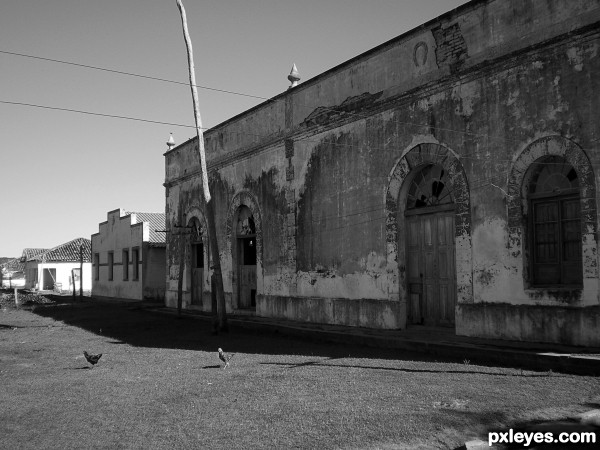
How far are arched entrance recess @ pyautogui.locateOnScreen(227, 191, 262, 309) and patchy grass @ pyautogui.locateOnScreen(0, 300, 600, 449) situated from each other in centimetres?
651

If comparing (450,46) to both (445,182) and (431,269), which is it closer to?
(445,182)

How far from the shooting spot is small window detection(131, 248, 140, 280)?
28.3 m

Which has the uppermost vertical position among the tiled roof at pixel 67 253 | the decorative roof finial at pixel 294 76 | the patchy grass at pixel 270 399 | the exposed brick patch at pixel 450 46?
the decorative roof finial at pixel 294 76

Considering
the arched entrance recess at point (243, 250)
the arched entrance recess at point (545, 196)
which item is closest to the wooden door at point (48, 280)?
the arched entrance recess at point (243, 250)

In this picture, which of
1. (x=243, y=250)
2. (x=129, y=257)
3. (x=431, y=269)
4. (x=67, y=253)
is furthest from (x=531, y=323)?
(x=67, y=253)

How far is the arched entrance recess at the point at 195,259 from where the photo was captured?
20.1 meters

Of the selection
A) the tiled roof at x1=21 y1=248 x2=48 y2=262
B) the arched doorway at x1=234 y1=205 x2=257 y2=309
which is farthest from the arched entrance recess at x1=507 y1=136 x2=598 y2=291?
the tiled roof at x1=21 y1=248 x2=48 y2=262

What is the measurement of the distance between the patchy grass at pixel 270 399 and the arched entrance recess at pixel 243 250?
6.51m

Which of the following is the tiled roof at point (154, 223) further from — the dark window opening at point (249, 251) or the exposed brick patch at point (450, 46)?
the exposed brick patch at point (450, 46)

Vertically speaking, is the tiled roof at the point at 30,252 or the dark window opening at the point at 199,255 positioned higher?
the tiled roof at the point at 30,252

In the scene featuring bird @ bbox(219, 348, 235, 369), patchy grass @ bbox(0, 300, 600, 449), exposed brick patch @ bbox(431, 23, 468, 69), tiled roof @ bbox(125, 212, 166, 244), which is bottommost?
patchy grass @ bbox(0, 300, 600, 449)

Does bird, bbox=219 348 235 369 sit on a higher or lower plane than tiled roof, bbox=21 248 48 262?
lower

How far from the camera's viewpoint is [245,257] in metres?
17.6

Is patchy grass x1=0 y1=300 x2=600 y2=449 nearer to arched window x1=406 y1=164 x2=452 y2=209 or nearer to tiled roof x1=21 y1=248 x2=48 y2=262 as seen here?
arched window x1=406 y1=164 x2=452 y2=209
